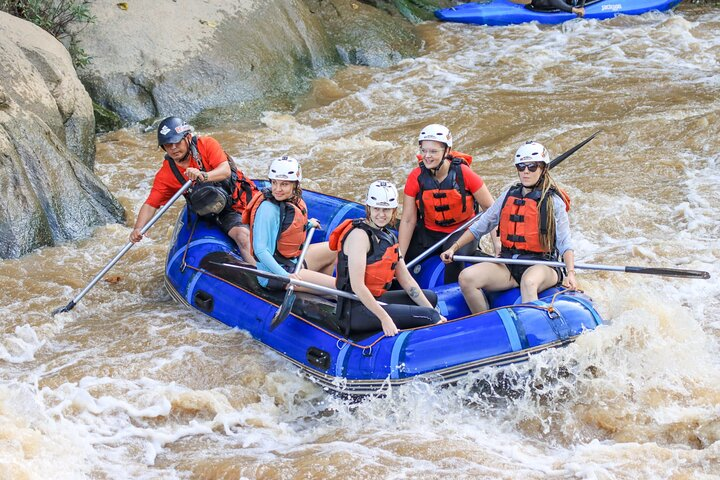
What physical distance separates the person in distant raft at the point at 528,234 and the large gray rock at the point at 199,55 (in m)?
5.87

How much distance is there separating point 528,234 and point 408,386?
1.21 metres

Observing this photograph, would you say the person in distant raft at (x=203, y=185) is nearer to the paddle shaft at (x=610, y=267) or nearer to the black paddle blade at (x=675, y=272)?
the paddle shaft at (x=610, y=267)

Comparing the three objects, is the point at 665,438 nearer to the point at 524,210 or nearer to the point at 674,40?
the point at 524,210

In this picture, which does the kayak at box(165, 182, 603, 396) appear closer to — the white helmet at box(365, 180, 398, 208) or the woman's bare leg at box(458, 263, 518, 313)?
the woman's bare leg at box(458, 263, 518, 313)

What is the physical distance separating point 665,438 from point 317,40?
885 cm

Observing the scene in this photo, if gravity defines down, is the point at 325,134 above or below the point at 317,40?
below

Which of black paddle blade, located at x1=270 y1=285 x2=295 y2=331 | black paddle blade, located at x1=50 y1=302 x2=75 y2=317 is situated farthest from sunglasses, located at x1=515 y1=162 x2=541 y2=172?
black paddle blade, located at x1=50 y1=302 x2=75 y2=317

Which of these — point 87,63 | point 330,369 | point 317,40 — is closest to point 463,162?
point 330,369

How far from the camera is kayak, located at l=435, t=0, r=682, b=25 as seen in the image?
13828 mm

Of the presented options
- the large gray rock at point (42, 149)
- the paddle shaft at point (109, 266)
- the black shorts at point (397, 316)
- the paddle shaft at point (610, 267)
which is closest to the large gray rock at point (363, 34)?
the large gray rock at point (42, 149)

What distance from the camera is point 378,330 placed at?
514 centimetres

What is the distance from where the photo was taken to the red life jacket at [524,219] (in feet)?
17.4

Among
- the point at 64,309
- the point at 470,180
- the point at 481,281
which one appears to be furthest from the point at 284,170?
the point at 64,309

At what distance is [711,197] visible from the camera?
7.62 meters
